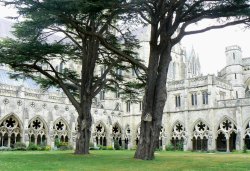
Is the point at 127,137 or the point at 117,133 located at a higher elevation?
the point at 117,133

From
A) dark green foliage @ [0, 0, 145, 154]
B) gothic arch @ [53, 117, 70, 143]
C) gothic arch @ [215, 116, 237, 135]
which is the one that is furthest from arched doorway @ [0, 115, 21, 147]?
gothic arch @ [215, 116, 237, 135]

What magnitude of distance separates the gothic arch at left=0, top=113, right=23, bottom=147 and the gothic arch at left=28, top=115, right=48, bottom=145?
1049mm

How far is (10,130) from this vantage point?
29.5 metres

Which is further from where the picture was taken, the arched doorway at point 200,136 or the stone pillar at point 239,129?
the arched doorway at point 200,136

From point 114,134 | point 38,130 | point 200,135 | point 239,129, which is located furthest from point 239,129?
point 38,130

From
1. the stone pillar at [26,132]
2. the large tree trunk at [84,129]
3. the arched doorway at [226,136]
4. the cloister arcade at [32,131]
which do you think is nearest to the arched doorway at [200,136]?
the arched doorway at [226,136]

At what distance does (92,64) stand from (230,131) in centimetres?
1902

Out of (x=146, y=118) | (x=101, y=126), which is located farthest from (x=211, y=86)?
(x=146, y=118)

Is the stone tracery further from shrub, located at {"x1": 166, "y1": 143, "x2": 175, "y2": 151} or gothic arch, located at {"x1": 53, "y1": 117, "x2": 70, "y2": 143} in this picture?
shrub, located at {"x1": 166, "y1": 143, "x2": 175, "y2": 151}

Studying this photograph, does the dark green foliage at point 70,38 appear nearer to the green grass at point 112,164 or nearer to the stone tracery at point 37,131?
the green grass at point 112,164

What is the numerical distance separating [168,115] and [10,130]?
1613cm

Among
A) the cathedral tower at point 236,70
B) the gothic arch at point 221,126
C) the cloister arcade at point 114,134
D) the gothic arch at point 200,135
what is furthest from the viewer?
the cathedral tower at point 236,70

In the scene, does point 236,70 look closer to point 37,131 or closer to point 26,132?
point 37,131

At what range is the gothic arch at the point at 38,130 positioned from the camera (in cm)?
3111
